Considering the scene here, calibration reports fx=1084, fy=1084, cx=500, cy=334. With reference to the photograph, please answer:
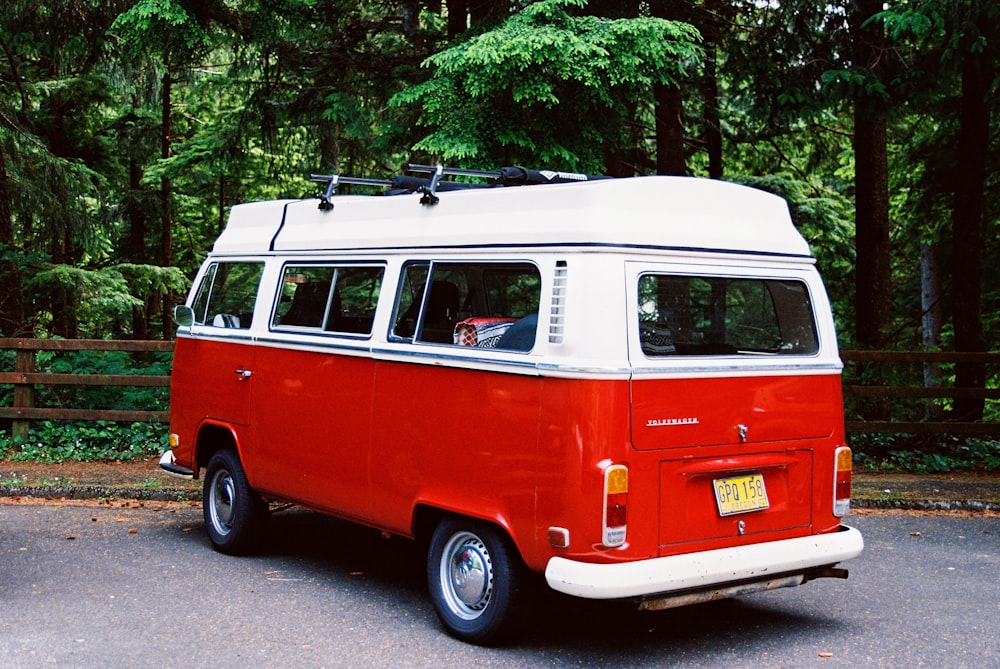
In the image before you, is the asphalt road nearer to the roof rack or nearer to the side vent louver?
the side vent louver

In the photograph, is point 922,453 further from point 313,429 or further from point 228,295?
point 228,295

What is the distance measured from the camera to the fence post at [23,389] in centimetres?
1302

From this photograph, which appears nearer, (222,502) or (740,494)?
(740,494)

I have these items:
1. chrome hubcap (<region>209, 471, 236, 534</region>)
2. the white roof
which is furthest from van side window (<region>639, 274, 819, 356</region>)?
chrome hubcap (<region>209, 471, 236, 534</region>)

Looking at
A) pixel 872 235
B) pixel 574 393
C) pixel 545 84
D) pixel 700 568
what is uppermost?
pixel 545 84

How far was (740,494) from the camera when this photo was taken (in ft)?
19.7

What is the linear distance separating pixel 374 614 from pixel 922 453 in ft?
27.5

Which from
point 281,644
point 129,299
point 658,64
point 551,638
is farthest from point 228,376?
point 129,299

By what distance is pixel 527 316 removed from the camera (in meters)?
6.11

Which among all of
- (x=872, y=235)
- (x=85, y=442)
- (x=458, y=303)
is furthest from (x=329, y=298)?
(x=872, y=235)

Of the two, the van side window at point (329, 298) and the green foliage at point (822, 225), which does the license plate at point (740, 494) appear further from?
the green foliage at point (822, 225)

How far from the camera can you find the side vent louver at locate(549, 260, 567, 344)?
225 inches

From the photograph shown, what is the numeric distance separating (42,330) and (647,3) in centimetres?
1098

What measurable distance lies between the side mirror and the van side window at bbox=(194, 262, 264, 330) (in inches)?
2.2
